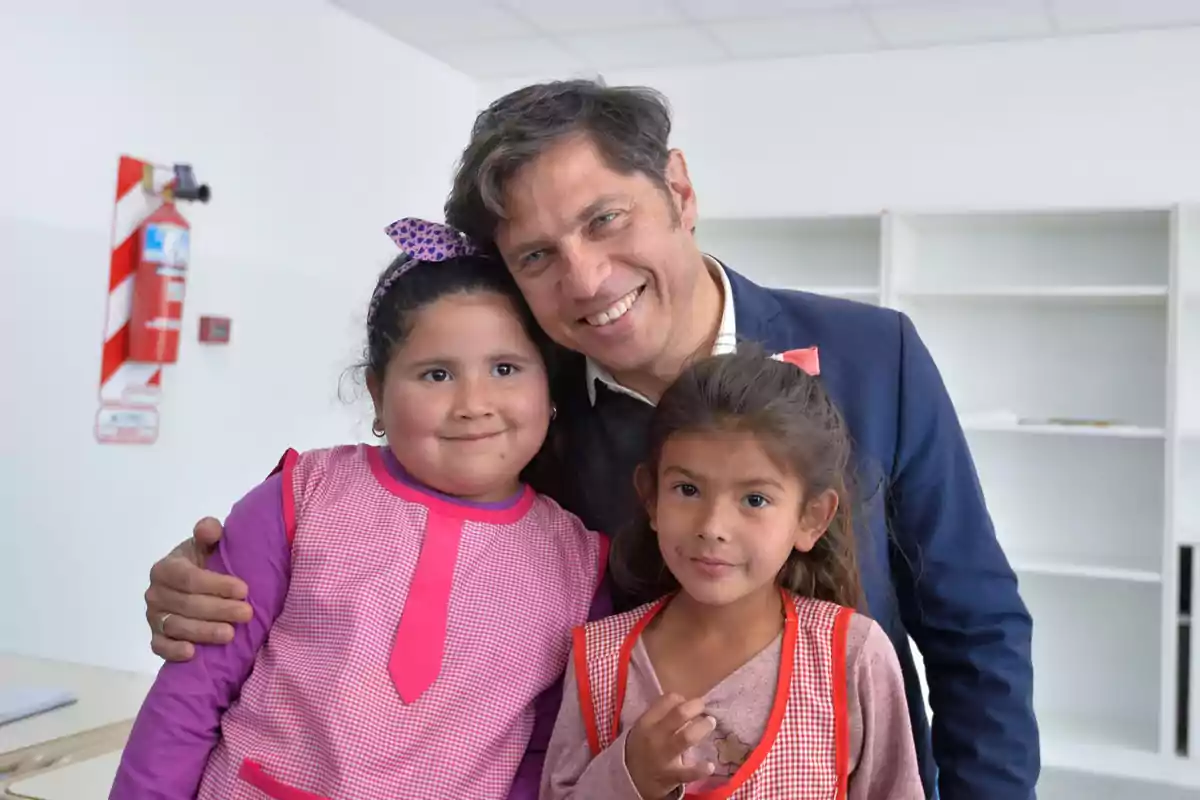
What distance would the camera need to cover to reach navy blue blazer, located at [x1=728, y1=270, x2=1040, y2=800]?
1337 mm

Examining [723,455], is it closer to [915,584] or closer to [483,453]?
[483,453]

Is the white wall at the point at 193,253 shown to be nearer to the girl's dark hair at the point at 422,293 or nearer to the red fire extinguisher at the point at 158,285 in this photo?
the red fire extinguisher at the point at 158,285

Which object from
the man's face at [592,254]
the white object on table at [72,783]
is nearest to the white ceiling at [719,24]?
the man's face at [592,254]

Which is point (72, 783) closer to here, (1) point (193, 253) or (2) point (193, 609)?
(2) point (193, 609)

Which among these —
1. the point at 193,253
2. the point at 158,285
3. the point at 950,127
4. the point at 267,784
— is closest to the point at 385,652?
the point at 267,784

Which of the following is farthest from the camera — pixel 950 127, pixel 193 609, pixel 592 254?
pixel 950 127

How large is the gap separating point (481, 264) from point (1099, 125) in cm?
383

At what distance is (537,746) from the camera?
1.24m

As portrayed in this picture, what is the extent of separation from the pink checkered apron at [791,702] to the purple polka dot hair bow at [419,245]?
1.59 ft

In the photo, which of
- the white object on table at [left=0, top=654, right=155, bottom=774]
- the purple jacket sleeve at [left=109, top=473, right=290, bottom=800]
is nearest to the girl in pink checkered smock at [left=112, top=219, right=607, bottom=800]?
the purple jacket sleeve at [left=109, top=473, right=290, bottom=800]

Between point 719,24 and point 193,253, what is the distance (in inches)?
90.0

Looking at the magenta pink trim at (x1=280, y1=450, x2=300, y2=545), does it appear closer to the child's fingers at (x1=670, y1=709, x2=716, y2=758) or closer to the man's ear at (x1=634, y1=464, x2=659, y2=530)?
the man's ear at (x1=634, y1=464, x2=659, y2=530)

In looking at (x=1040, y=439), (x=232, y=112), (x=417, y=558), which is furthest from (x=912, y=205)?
(x=417, y=558)

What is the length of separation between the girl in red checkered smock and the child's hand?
0.09ft
